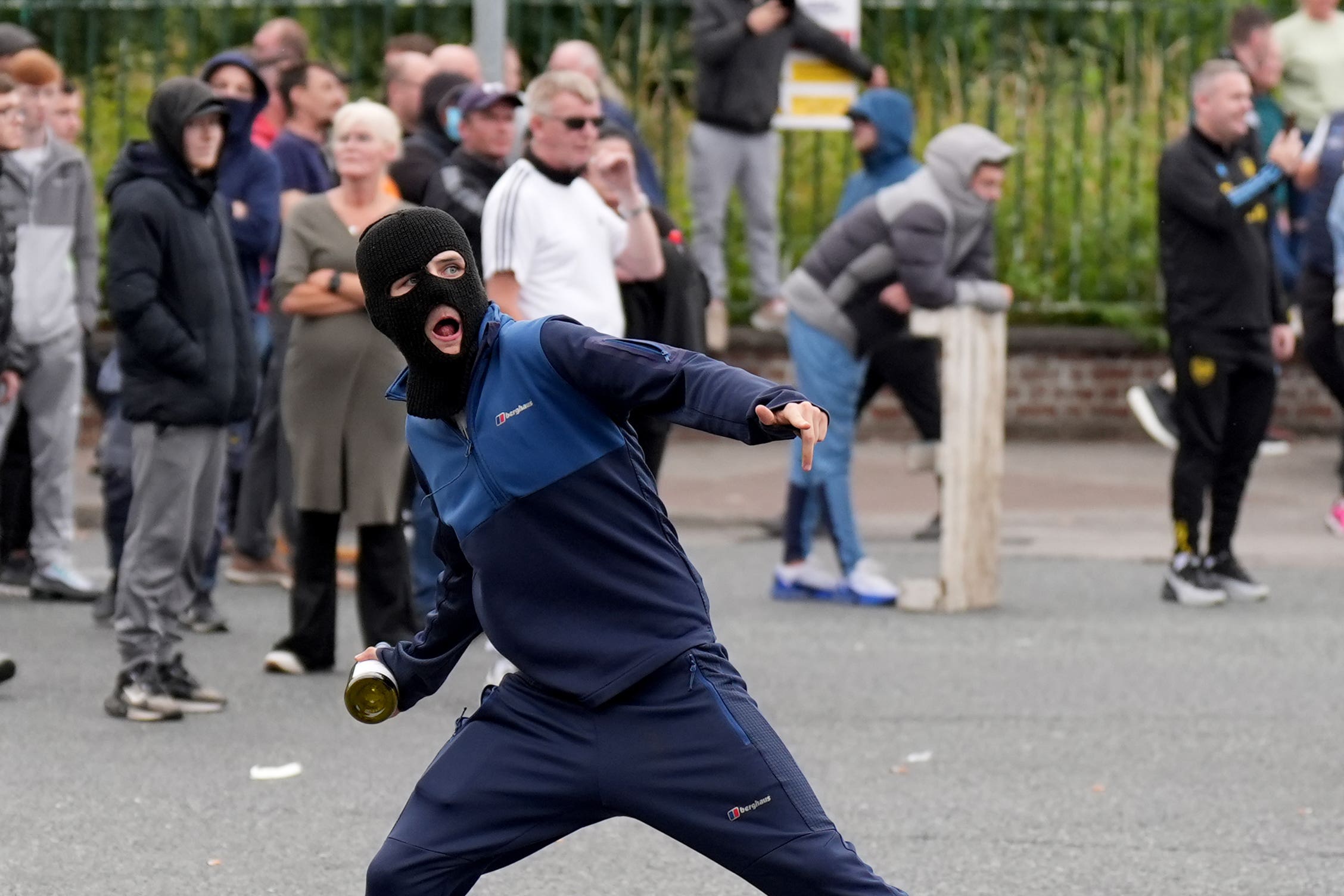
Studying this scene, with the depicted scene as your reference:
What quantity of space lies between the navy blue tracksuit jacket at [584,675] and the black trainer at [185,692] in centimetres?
334

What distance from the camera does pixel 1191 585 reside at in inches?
366

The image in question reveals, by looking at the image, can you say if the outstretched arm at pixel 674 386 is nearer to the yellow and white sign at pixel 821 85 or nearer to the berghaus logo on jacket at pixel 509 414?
the berghaus logo on jacket at pixel 509 414

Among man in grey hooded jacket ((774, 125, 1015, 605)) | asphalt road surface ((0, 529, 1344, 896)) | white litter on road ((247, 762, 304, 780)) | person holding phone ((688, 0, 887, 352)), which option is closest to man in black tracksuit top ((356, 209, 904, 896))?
asphalt road surface ((0, 529, 1344, 896))

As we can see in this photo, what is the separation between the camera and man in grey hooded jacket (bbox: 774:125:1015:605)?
354 inches

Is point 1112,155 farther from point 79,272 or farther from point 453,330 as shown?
point 453,330

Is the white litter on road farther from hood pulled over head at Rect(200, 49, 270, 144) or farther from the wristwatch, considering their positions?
hood pulled over head at Rect(200, 49, 270, 144)

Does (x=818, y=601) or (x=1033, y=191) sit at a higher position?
(x=1033, y=191)

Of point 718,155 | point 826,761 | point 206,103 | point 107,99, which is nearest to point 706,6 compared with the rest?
point 718,155

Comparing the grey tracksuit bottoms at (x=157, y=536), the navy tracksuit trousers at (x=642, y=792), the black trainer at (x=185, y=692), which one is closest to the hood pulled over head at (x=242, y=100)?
the grey tracksuit bottoms at (x=157, y=536)

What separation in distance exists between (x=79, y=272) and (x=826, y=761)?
4.14m

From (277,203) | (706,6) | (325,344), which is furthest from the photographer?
(706,6)

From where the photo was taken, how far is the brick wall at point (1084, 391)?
13734 millimetres

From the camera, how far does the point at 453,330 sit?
4.01 metres

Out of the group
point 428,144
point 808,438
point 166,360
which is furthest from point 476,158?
point 808,438
